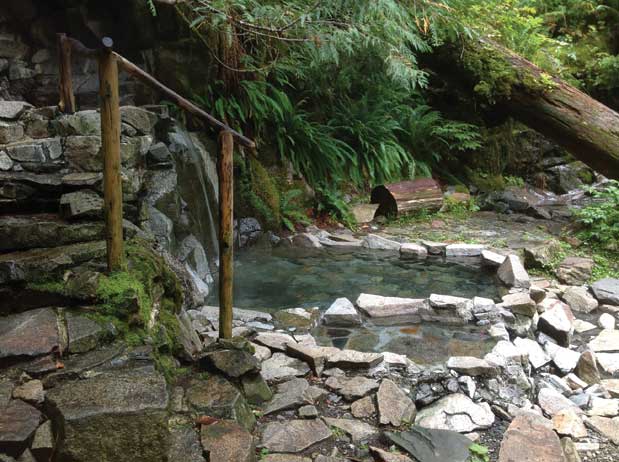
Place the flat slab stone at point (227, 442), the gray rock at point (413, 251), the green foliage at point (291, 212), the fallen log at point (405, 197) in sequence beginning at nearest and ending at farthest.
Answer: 1. the flat slab stone at point (227, 442)
2. the gray rock at point (413, 251)
3. the green foliage at point (291, 212)
4. the fallen log at point (405, 197)

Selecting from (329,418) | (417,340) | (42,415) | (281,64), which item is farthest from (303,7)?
(42,415)

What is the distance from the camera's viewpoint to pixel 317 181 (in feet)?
30.0

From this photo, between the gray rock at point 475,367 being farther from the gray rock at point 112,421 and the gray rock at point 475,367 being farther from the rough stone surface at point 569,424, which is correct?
the gray rock at point 112,421

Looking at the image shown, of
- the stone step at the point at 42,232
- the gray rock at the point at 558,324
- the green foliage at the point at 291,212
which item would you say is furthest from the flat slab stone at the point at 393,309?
the green foliage at the point at 291,212

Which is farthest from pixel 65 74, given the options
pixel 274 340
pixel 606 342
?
pixel 606 342

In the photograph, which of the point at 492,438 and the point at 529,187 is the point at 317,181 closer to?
the point at 529,187

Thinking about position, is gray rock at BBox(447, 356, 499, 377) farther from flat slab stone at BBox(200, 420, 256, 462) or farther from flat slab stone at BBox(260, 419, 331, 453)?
flat slab stone at BBox(200, 420, 256, 462)

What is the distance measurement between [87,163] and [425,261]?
459cm

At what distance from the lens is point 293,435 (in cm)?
299

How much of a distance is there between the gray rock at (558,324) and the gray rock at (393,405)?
1984mm

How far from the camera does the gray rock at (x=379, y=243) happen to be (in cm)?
764

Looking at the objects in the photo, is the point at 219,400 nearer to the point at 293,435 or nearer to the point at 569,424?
the point at 293,435

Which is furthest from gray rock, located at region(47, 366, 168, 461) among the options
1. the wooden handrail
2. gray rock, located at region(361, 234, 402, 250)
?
gray rock, located at region(361, 234, 402, 250)

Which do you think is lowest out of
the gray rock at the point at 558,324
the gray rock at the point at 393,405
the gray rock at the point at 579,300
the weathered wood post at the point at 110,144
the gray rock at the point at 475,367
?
the gray rock at the point at 579,300
